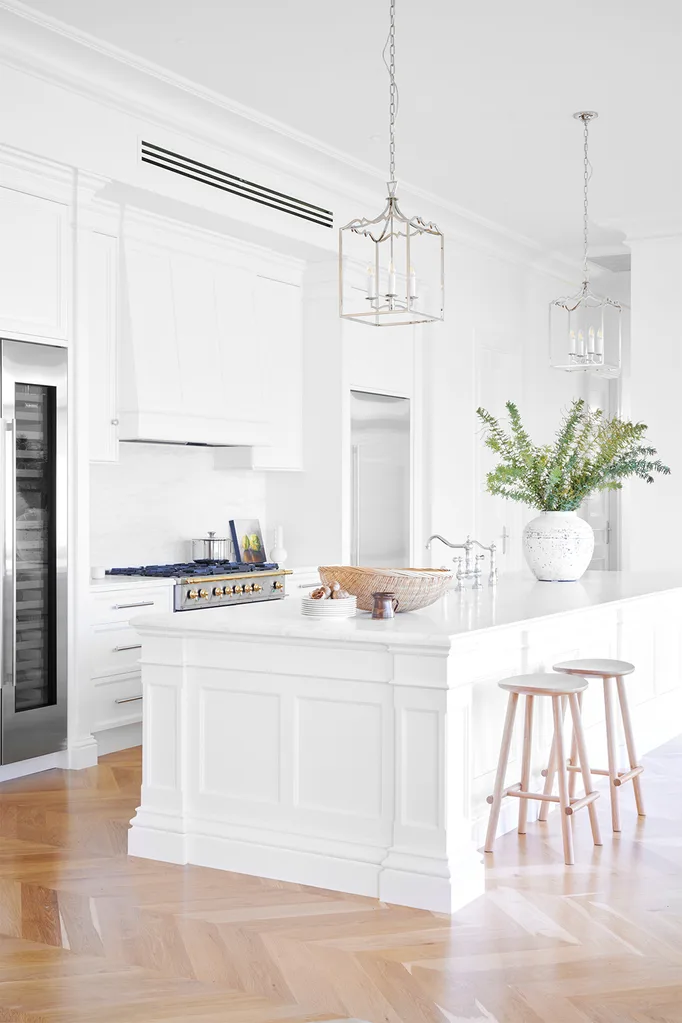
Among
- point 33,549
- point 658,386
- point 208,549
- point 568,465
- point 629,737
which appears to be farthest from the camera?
point 658,386

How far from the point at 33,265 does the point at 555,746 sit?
10.4 ft

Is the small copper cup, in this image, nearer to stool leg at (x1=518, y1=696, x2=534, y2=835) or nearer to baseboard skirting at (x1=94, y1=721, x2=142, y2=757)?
stool leg at (x1=518, y1=696, x2=534, y2=835)

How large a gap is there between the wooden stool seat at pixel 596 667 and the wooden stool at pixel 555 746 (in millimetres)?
317

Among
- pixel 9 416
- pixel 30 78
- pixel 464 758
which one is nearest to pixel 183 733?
pixel 464 758

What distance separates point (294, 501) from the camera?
771cm

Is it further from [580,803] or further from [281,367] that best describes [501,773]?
[281,367]

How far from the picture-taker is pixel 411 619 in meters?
3.93

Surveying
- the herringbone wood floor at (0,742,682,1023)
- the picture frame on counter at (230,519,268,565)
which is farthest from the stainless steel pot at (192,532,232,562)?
the herringbone wood floor at (0,742,682,1023)

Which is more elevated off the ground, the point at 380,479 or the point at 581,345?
the point at 581,345

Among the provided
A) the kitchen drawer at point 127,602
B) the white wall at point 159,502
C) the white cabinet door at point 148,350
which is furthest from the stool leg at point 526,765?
the white wall at point 159,502

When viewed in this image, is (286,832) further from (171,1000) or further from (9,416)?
(9,416)

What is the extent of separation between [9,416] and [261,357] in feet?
8.12

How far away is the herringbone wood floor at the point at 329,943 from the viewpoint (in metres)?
2.83

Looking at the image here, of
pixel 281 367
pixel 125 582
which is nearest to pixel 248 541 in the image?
pixel 281 367
